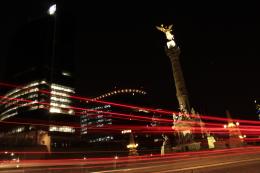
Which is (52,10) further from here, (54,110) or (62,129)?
(62,129)

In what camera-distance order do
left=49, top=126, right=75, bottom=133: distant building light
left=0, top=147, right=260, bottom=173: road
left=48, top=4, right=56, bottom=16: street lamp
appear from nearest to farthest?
left=0, top=147, right=260, bottom=173: road, left=49, top=126, right=75, bottom=133: distant building light, left=48, top=4, right=56, bottom=16: street lamp

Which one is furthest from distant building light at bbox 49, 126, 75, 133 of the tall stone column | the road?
the road

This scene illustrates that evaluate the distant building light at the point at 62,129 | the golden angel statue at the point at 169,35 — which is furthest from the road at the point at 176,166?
the distant building light at the point at 62,129

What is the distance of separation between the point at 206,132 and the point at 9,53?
278 ft

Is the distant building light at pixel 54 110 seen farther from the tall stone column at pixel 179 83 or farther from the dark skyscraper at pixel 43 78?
the tall stone column at pixel 179 83

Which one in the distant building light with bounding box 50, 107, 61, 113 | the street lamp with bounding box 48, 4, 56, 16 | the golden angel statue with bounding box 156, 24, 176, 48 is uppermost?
the street lamp with bounding box 48, 4, 56, 16

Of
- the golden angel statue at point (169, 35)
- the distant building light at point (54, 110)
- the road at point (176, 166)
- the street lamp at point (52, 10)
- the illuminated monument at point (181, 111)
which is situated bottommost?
the road at point (176, 166)

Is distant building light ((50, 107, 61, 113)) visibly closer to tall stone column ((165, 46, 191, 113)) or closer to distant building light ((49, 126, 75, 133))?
distant building light ((49, 126, 75, 133))

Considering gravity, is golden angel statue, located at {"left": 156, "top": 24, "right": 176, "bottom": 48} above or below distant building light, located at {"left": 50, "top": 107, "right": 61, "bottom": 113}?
above

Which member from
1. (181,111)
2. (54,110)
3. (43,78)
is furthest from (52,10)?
(181,111)

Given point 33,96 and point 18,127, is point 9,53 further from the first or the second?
point 18,127

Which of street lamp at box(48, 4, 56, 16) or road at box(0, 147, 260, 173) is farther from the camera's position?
street lamp at box(48, 4, 56, 16)

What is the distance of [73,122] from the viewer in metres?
86.1

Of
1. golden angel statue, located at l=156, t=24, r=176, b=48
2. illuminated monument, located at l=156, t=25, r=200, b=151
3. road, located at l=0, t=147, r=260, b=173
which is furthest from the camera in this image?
golden angel statue, located at l=156, t=24, r=176, b=48
